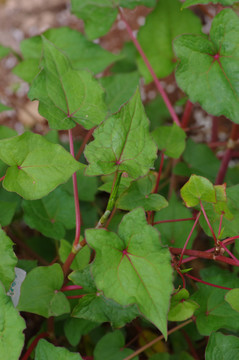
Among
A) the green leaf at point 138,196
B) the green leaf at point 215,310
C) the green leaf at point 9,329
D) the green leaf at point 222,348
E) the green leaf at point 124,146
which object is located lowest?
the green leaf at point 215,310

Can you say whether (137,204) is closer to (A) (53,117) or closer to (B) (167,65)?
(A) (53,117)

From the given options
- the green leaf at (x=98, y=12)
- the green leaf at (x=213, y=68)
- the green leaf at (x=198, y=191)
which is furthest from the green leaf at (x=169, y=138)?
the green leaf at (x=98, y=12)

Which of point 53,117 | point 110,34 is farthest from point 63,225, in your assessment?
point 110,34

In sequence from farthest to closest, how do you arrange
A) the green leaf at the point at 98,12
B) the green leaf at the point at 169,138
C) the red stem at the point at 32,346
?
the green leaf at the point at 98,12 < the green leaf at the point at 169,138 < the red stem at the point at 32,346

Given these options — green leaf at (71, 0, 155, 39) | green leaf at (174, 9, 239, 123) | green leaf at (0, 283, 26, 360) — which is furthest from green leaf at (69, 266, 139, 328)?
green leaf at (71, 0, 155, 39)

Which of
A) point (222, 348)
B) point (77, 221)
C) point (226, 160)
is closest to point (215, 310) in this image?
point (222, 348)

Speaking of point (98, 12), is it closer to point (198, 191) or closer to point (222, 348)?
point (198, 191)

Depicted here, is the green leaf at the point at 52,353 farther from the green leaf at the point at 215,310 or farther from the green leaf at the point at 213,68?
the green leaf at the point at 213,68
